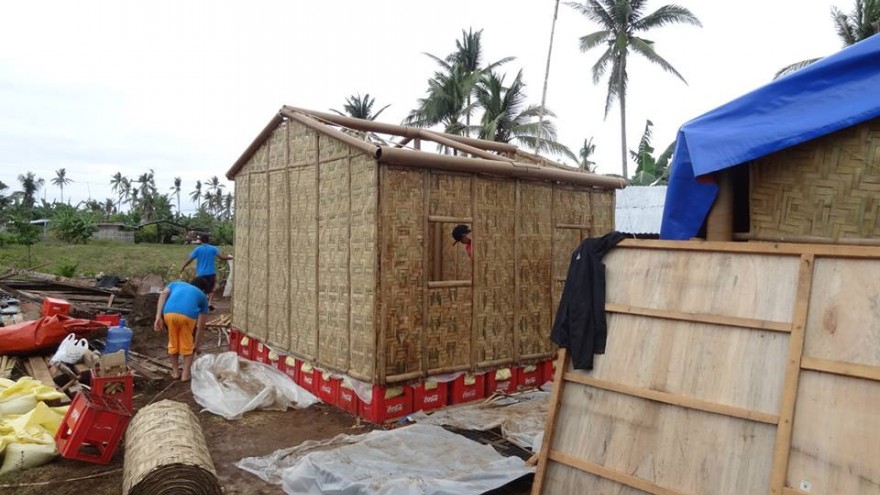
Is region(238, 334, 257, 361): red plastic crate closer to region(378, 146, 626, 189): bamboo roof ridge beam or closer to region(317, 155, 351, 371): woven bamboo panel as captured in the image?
region(317, 155, 351, 371): woven bamboo panel

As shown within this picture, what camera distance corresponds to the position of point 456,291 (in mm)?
7059

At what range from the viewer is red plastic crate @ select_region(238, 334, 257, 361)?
9.28 meters

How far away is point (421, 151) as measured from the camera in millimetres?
6539

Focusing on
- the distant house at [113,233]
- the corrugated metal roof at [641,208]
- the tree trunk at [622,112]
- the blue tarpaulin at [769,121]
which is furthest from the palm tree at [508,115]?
the distant house at [113,233]

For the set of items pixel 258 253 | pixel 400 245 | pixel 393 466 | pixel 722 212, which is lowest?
pixel 393 466

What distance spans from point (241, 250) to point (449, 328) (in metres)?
4.60

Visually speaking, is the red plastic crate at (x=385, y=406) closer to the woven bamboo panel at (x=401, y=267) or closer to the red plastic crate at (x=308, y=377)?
the woven bamboo panel at (x=401, y=267)

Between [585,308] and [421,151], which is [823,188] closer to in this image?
[585,308]

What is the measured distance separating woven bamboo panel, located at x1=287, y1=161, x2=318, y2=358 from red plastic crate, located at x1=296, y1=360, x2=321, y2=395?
17 centimetres

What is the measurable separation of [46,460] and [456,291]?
14.3ft

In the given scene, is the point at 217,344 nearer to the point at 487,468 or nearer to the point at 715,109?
the point at 487,468

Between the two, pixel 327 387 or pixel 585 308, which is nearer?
pixel 585 308

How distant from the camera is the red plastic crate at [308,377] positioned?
7.53 meters

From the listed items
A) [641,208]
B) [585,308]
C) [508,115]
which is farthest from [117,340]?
[508,115]
